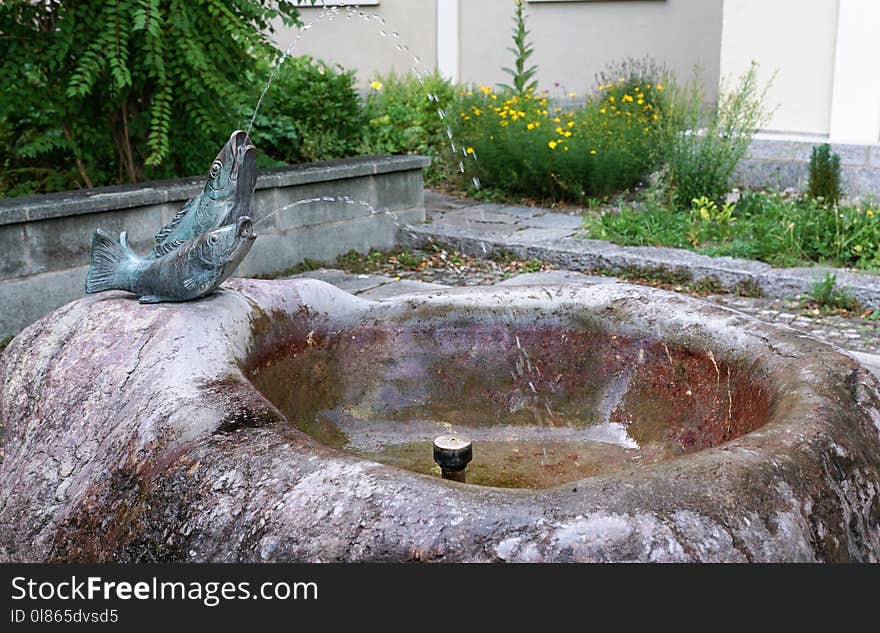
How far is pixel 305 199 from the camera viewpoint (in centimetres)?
658

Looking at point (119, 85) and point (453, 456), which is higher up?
A: point (119, 85)

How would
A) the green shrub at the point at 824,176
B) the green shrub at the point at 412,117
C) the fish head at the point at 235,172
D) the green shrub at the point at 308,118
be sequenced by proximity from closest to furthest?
the fish head at the point at 235,172 → the green shrub at the point at 824,176 → the green shrub at the point at 308,118 → the green shrub at the point at 412,117

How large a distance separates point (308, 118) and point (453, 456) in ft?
21.1

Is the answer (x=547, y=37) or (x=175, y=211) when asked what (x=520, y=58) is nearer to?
(x=547, y=37)

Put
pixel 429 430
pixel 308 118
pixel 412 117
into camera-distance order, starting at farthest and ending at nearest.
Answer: pixel 412 117 → pixel 308 118 → pixel 429 430

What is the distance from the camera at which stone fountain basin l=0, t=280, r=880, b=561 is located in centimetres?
155

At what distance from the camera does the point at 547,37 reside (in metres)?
11.2

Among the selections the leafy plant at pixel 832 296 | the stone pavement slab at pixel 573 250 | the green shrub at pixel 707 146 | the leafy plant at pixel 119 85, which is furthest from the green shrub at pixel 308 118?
the leafy plant at pixel 832 296

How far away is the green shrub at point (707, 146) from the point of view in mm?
7578

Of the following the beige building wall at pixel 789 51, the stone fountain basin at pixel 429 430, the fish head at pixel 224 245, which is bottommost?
the stone fountain basin at pixel 429 430

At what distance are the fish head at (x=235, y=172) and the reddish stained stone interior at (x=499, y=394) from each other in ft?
1.35

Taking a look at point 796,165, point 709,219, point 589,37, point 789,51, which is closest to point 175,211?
point 709,219

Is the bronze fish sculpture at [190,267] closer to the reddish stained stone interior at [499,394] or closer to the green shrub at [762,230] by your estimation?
the reddish stained stone interior at [499,394]

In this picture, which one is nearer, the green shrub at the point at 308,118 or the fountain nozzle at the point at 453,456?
the fountain nozzle at the point at 453,456
